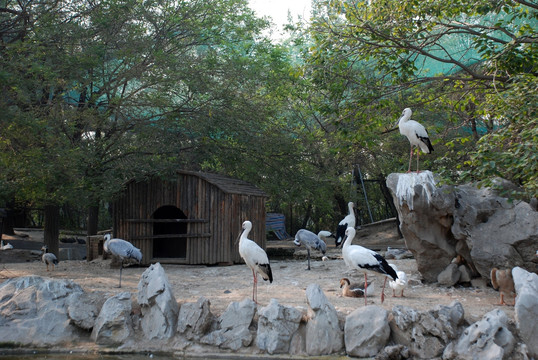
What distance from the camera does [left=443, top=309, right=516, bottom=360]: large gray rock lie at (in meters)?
6.71

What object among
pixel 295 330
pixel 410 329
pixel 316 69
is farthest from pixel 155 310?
pixel 316 69

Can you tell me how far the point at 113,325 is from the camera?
800 cm

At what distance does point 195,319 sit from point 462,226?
5157 millimetres

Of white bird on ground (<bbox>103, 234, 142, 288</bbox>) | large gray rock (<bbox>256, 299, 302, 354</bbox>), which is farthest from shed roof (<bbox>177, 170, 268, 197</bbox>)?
large gray rock (<bbox>256, 299, 302, 354</bbox>)

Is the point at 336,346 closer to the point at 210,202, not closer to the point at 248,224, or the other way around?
the point at 248,224

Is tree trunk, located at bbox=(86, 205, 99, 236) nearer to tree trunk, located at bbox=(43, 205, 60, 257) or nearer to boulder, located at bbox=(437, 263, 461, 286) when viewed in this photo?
tree trunk, located at bbox=(43, 205, 60, 257)

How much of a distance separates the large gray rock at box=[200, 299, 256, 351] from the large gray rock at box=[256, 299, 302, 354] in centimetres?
18

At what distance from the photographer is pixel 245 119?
14680 millimetres

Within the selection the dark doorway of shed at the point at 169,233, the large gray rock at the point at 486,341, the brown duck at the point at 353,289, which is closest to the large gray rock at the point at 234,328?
the brown duck at the point at 353,289

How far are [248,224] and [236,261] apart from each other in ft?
14.6

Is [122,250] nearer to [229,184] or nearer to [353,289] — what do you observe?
[229,184]

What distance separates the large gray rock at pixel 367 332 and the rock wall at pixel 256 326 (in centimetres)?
1

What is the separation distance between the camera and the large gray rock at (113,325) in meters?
7.93

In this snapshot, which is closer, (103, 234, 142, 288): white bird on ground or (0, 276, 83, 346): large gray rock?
(0, 276, 83, 346): large gray rock
